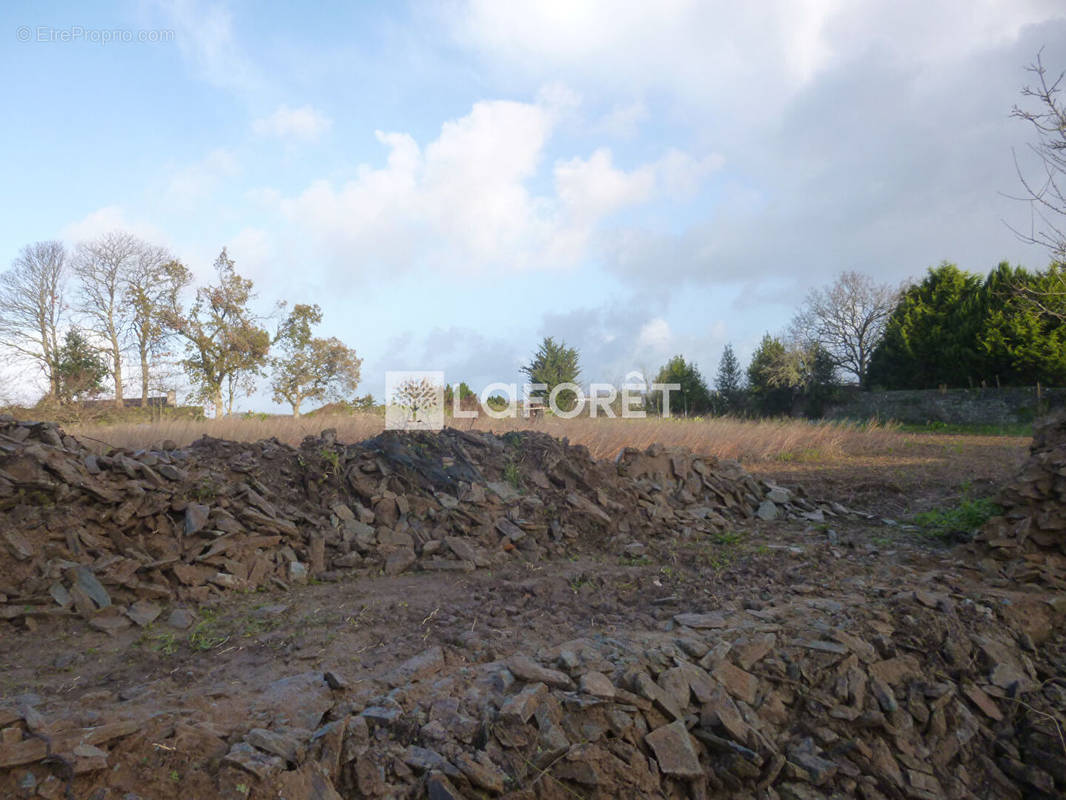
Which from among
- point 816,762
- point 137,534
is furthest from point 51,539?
point 816,762

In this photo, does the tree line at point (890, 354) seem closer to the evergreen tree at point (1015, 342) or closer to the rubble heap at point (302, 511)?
the evergreen tree at point (1015, 342)

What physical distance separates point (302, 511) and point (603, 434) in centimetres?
732

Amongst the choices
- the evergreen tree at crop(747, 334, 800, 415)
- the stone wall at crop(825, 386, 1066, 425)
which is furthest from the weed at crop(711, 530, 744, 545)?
the evergreen tree at crop(747, 334, 800, 415)

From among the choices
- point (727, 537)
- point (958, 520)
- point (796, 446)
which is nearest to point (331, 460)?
point (727, 537)

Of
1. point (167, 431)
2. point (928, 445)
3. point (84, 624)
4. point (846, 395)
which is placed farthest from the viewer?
point (846, 395)

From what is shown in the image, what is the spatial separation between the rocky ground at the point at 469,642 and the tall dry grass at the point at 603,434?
4.19 m

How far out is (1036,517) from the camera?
4910mm

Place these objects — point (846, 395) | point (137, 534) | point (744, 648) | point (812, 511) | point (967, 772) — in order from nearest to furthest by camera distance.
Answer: point (967, 772) → point (744, 648) → point (137, 534) → point (812, 511) → point (846, 395)

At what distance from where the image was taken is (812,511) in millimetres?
7527

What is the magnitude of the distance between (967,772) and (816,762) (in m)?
0.85

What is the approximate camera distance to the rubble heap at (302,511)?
13.4 feet

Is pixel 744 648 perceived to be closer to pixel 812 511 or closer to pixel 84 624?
pixel 84 624

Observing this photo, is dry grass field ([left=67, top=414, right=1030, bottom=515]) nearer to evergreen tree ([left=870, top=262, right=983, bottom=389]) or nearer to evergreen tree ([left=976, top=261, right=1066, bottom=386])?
evergreen tree ([left=976, top=261, right=1066, bottom=386])

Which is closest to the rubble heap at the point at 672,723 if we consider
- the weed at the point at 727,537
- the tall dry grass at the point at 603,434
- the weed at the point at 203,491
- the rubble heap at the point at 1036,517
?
the rubble heap at the point at 1036,517
